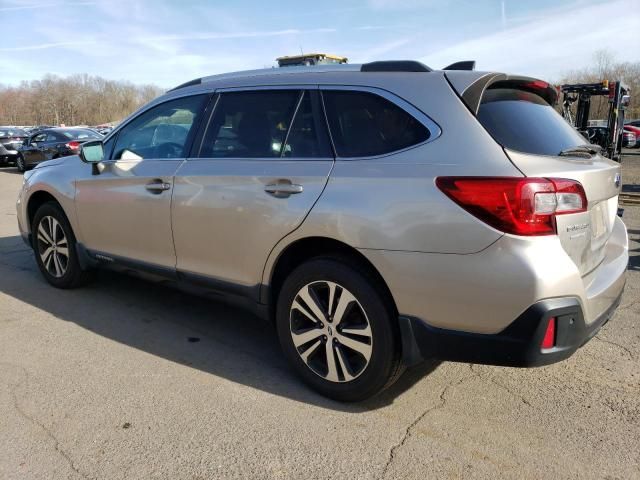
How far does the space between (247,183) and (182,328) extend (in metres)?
1.50

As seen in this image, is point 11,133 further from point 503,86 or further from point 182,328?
point 503,86

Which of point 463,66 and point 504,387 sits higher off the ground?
point 463,66

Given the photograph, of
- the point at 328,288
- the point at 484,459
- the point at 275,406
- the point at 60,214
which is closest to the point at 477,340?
the point at 484,459

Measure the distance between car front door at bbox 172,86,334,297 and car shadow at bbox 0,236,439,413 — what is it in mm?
513

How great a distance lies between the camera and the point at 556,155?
2.67 m

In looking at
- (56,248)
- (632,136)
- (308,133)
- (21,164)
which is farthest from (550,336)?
(632,136)

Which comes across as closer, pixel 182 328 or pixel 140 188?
pixel 140 188

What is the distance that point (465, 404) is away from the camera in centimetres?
298

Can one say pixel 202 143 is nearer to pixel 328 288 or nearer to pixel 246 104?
pixel 246 104

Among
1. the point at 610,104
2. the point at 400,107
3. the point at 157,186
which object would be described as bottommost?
the point at 610,104

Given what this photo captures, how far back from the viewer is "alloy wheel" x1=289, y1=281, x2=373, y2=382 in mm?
2832

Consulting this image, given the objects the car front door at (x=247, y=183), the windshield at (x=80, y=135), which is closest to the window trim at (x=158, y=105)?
the car front door at (x=247, y=183)

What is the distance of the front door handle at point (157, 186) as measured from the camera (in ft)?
12.1

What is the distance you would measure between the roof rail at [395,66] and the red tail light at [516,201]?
2.49 ft
